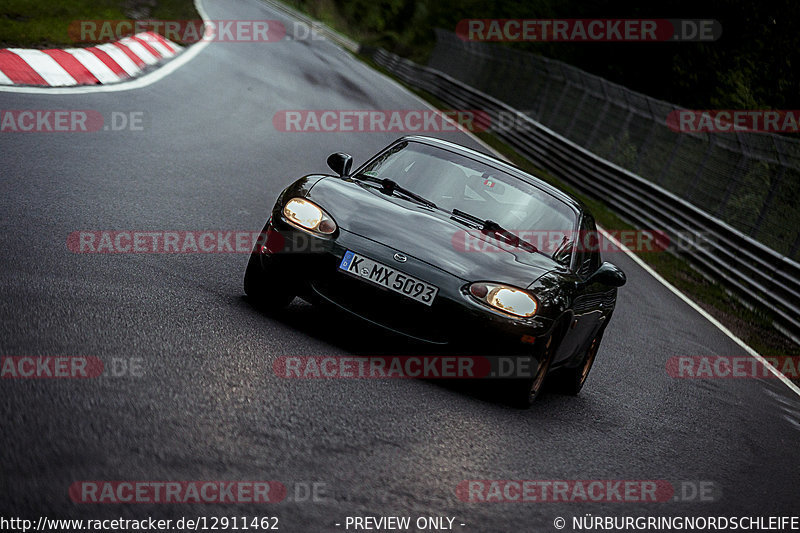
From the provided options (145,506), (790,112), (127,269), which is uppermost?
(145,506)

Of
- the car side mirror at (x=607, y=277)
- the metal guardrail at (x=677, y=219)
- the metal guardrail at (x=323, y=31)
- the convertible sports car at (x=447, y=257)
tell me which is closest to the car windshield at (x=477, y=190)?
the convertible sports car at (x=447, y=257)

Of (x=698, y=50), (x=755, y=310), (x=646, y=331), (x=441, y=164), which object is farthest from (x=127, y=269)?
(x=698, y=50)

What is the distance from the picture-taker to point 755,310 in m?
14.3

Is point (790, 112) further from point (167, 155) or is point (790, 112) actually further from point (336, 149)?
point (167, 155)

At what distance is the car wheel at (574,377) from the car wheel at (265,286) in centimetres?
186

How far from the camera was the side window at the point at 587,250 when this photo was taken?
6.80 m

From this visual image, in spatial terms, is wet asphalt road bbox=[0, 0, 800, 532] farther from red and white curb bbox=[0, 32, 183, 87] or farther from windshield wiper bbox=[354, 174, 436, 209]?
red and white curb bbox=[0, 32, 183, 87]

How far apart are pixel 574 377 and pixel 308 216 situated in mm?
2249

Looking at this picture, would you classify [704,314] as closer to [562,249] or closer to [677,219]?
[677,219]

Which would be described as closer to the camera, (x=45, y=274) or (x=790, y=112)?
(x=45, y=274)

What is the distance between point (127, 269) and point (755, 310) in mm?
10138

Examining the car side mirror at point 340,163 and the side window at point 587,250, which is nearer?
the side window at point 587,250

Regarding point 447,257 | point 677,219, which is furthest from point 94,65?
point 447,257

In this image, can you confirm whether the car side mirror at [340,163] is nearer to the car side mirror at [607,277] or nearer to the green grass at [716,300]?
the car side mirror at [607,277]
